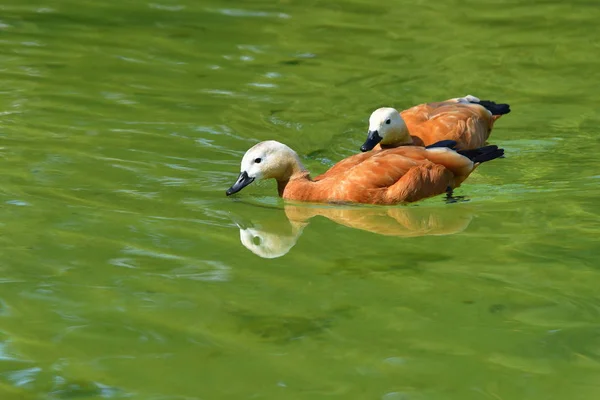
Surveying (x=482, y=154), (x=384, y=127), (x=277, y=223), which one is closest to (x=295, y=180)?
(x=277, y=223)

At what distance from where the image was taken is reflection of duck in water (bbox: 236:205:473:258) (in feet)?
24.7

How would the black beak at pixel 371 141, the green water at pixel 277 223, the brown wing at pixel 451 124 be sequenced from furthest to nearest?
the brown wing at pixel 451 124, the black beak at pixel 371 141, the green water at pixel 277 223

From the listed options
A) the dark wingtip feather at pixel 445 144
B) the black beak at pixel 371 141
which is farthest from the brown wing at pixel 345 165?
the dark wingtip feather at pixel 445 144

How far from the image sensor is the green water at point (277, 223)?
5414 millimetres

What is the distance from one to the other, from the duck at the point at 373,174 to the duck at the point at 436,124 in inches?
20.1

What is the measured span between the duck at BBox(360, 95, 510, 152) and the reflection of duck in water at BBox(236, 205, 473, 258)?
4.24 feet

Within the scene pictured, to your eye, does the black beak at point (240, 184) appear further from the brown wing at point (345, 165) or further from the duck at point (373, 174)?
the brown wing at point (345, 165)

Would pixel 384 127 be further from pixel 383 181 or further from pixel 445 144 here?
pixel 383 181

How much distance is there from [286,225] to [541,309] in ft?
8.18

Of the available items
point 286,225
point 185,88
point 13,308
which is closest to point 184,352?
point 13,308

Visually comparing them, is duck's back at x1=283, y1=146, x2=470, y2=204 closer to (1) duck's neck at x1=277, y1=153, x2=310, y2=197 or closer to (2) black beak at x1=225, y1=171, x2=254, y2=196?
(1) duck's neck at x1=277, y1=153, x2=310, y2=197

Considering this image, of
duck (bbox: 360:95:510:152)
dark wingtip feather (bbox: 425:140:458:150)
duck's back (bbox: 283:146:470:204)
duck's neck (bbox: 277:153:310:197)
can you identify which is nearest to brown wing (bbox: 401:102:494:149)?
duck (bbox: 360:95:510:152)

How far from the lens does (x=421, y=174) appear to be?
8.93m

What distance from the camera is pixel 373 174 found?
28.9 ft
